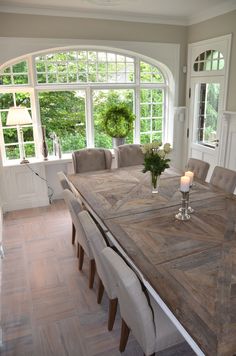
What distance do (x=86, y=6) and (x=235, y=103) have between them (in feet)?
8.22

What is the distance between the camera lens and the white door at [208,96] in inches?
168

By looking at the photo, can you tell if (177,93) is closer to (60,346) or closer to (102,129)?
(102,129)

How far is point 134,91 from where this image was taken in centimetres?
504

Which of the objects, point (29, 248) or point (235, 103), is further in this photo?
point (235, 103)

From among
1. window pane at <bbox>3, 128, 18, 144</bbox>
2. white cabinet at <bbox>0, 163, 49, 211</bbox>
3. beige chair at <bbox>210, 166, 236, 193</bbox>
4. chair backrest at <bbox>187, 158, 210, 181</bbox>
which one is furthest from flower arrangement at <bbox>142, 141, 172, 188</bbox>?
window pane at <bbox>3, 128, 18, 144</bbox>

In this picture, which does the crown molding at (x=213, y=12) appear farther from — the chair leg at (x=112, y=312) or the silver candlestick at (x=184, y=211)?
the chair leg at (x=112, y=312)

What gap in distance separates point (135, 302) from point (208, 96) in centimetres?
402

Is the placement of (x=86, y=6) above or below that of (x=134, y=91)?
above

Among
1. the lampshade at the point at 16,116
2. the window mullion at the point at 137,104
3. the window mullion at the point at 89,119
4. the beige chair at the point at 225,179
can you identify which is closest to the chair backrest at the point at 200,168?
the beige chair at the point at 225,179

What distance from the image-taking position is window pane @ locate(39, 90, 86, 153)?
15.0ft

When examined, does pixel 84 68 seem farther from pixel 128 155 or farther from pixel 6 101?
pixel 128 155

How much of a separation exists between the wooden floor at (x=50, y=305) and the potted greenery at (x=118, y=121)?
189 cm

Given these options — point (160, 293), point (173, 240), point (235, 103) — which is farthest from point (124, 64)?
point (160, 293)

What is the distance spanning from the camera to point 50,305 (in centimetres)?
250
